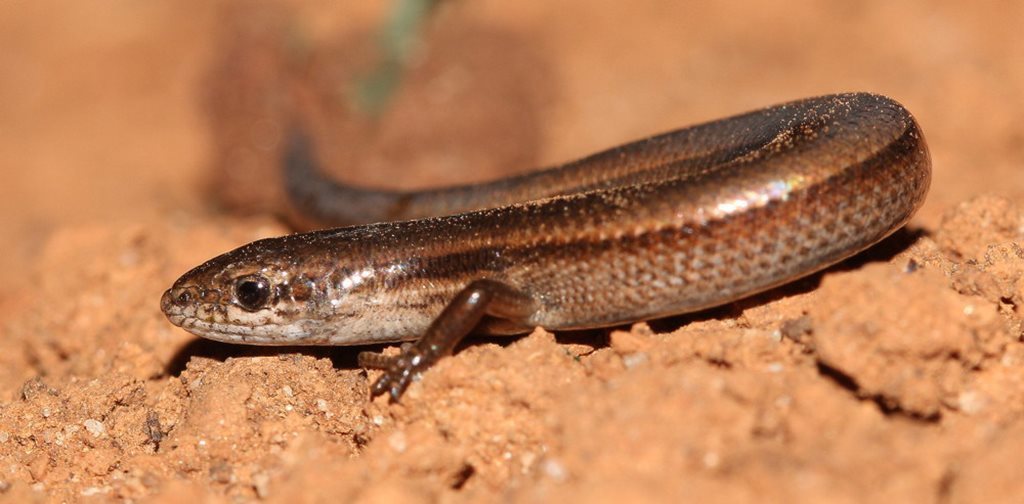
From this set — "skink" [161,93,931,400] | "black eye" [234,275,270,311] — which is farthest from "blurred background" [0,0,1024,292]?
"black eye" [234,275,270,311]

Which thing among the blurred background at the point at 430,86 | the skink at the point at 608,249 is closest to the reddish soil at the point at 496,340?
the blurred background at the point at 430,86

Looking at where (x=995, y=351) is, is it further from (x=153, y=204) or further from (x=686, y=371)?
(x=153, y=204)

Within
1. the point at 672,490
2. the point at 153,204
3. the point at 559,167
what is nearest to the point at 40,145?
the point at 153,204

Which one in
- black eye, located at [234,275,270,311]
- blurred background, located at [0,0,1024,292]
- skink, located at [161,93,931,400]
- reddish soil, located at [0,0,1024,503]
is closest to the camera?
reddish soil, located at [0,0,1024,503]

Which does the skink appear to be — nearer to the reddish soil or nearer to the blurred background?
the reddish soil

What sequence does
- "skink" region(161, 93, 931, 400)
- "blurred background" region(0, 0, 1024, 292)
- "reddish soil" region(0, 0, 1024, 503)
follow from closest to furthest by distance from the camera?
"reddish soil" region(0, 0, 1024, 503) → "skink" region(161, 93, 931, 400) → "blurred background" region(0, 0, 1024, 292)

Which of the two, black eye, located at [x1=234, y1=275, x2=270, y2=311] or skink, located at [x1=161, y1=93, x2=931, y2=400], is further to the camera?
black eye, located at [x1=234, y1=275, x2=270, y2=311]

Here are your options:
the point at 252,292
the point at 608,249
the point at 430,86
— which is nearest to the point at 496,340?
the point at 608,249

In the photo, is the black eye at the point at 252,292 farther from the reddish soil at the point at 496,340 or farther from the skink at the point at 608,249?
the reddish soil at the point at 496,340
